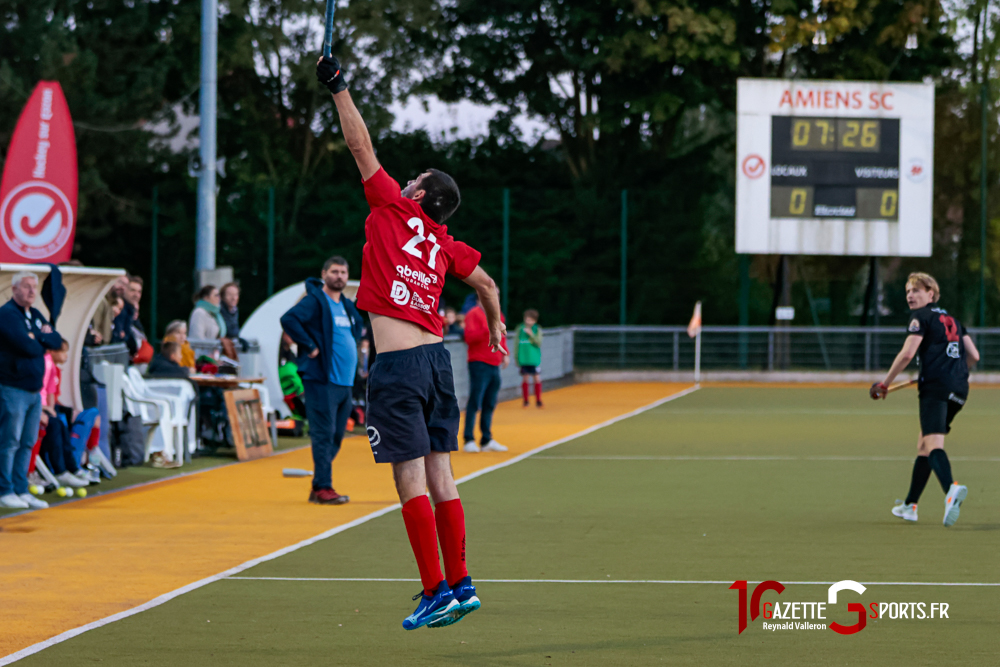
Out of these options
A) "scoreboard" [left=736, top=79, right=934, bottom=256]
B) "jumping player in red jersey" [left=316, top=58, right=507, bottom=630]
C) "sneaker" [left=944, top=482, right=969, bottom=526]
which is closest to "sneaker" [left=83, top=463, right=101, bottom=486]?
"jumping player in red jersey" [left=316, top=58, right=507, bottom=630]

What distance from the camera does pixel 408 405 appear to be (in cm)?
599

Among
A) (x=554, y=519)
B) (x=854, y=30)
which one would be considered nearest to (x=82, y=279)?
(x=554, y=519)

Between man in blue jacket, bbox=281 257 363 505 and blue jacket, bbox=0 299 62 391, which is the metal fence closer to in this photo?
man in blue jacket, bbox=281 257 363 505

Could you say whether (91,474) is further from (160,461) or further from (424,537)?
(424,537)

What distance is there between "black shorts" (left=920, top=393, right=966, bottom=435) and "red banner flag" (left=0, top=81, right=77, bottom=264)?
8.29 m

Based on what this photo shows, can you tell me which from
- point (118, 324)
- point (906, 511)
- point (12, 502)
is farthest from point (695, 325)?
point (12, 502)

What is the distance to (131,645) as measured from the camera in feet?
20.7

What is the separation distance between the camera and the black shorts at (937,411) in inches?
398

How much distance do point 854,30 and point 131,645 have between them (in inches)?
1300

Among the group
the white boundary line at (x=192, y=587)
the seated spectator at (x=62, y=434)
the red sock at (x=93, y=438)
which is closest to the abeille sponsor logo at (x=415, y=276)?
the white boundary line at (x=192, y=587)

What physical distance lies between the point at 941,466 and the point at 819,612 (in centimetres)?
353

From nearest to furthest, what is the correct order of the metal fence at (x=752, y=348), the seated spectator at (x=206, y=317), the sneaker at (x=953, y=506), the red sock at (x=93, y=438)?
the sneaker at (x=953, y=506) < the red sock at (x=93, y=438) < the seated spectator at (x=206, y=317) < the metal fence at (x=752, y=348)

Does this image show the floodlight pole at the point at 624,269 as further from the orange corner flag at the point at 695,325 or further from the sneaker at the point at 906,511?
the sneaker at the point at 906,511

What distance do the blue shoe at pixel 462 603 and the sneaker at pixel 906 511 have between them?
17.3ft
